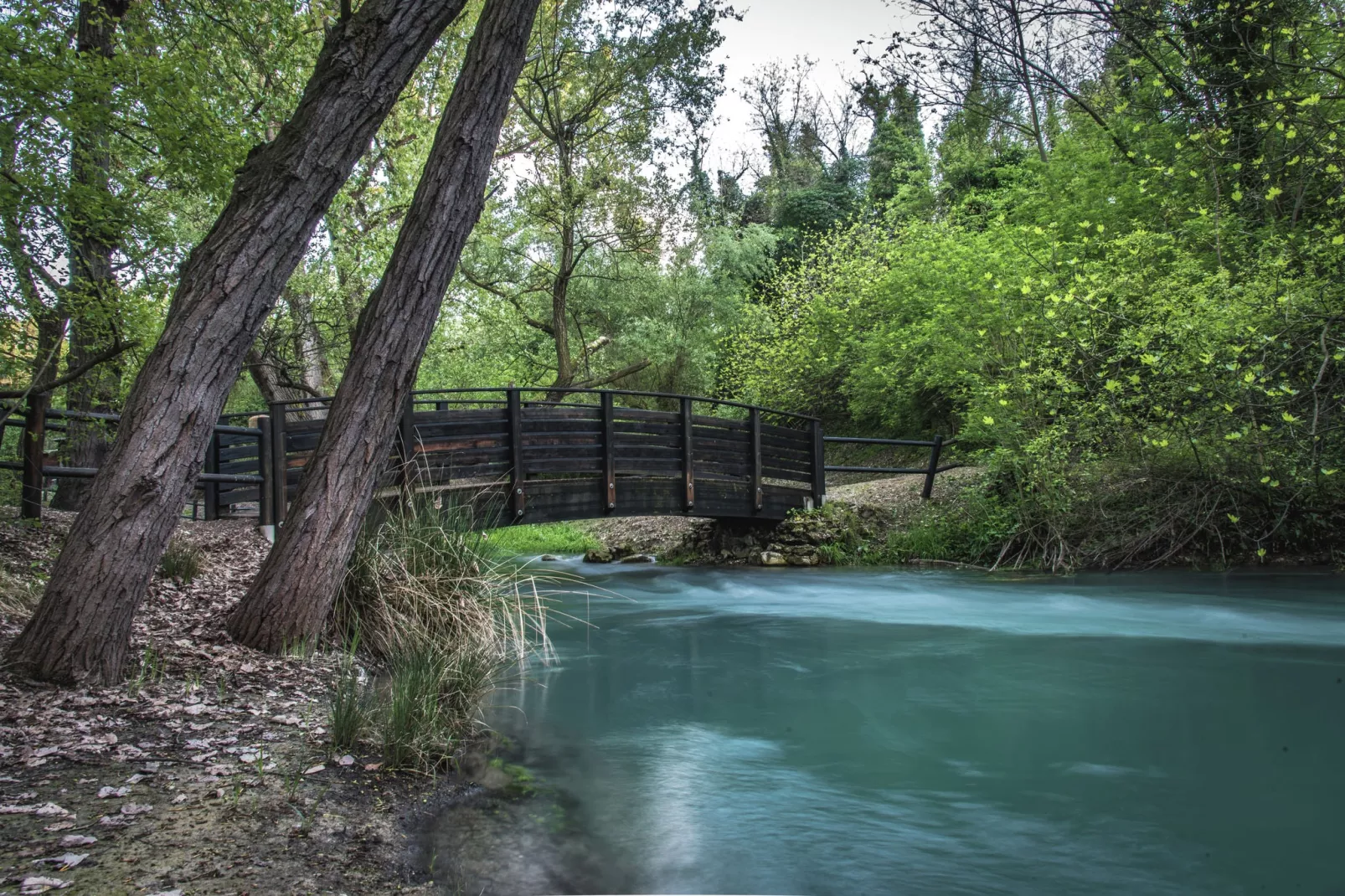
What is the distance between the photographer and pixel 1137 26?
1185 centimetres

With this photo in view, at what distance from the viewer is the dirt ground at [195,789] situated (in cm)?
270

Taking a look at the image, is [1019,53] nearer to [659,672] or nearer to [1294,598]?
[1294,598]

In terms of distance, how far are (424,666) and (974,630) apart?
226 inches

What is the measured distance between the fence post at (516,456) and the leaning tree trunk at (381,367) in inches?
178

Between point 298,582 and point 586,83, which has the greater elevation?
point 586,83

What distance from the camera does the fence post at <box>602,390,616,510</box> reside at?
11.0 metres

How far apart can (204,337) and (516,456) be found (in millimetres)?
5662

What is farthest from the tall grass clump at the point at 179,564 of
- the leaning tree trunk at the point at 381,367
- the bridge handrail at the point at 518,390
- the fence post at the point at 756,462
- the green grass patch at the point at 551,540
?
the green grass patch at the point at 551,540

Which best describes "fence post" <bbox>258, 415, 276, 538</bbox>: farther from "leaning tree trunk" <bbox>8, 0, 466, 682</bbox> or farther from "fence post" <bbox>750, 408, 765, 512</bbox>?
"fence post" <bbox>750, 408, 765, 512</bbox>

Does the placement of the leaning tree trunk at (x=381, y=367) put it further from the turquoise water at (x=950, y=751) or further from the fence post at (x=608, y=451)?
the fence post at (x=608, y=451)

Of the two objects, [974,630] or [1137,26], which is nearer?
[974,630]

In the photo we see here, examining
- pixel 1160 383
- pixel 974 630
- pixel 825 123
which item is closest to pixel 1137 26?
pixel 1160 383

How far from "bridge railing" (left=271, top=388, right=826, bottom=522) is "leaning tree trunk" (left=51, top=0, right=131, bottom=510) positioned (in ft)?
5.74

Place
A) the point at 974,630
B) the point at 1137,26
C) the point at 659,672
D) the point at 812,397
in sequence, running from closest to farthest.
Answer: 1. the point at 659,672
2. the point at 974,630
3. the point at 1137,26
4. the point at 812,397
